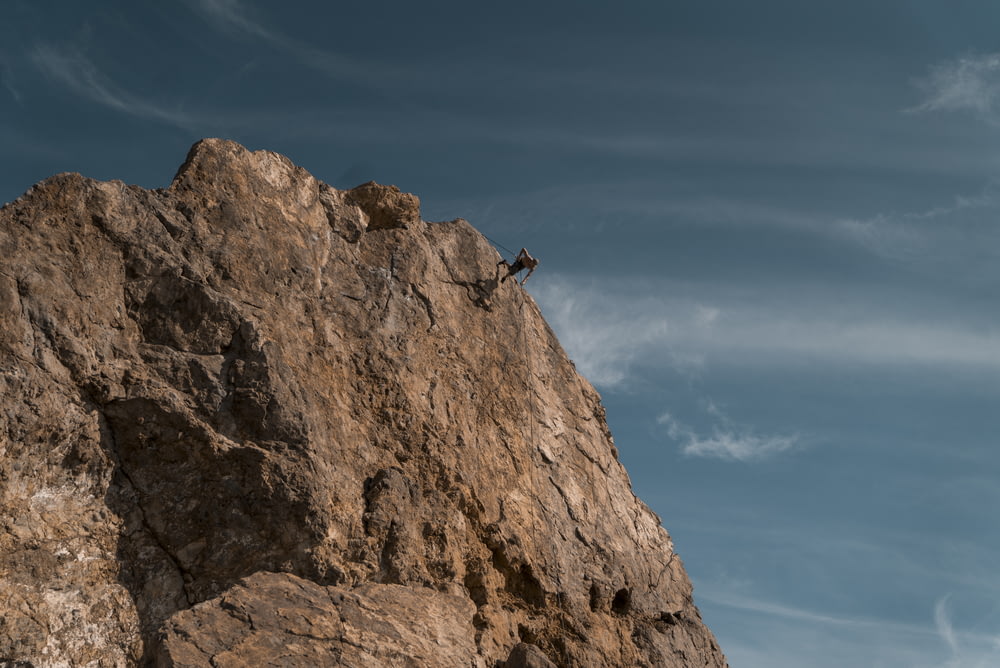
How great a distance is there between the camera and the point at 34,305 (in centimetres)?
1449

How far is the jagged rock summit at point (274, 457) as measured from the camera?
1373cm

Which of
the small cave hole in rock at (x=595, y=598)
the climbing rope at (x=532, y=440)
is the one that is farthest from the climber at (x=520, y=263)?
the small cave hole in rock at (x=595, y=598)

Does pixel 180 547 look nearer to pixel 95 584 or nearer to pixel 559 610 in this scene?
pixel 95 584

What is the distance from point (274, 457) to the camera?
50.6ft

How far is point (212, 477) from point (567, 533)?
26.4 feet

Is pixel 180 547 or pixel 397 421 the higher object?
pixel 397 421

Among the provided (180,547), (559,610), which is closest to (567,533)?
(559,610)

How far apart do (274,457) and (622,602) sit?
8.73m

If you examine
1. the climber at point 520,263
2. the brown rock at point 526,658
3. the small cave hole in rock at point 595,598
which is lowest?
the brown rock at point 526,658

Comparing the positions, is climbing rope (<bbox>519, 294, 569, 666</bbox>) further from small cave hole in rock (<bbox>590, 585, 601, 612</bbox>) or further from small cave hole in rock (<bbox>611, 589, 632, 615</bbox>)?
small cave hole in rock (<bbox>611, 589, 632, 615</bbox>)

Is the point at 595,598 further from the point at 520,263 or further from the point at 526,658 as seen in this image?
the point at 520,263

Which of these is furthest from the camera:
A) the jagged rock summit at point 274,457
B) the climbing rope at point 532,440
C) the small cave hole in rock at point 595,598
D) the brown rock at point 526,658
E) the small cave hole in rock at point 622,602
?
the small cave hole in rock at point 622,602

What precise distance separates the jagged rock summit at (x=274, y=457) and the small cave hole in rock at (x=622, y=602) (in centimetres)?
4

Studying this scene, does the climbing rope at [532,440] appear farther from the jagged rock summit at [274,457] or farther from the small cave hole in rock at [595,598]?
the small cave hole in rock at [595,598]
